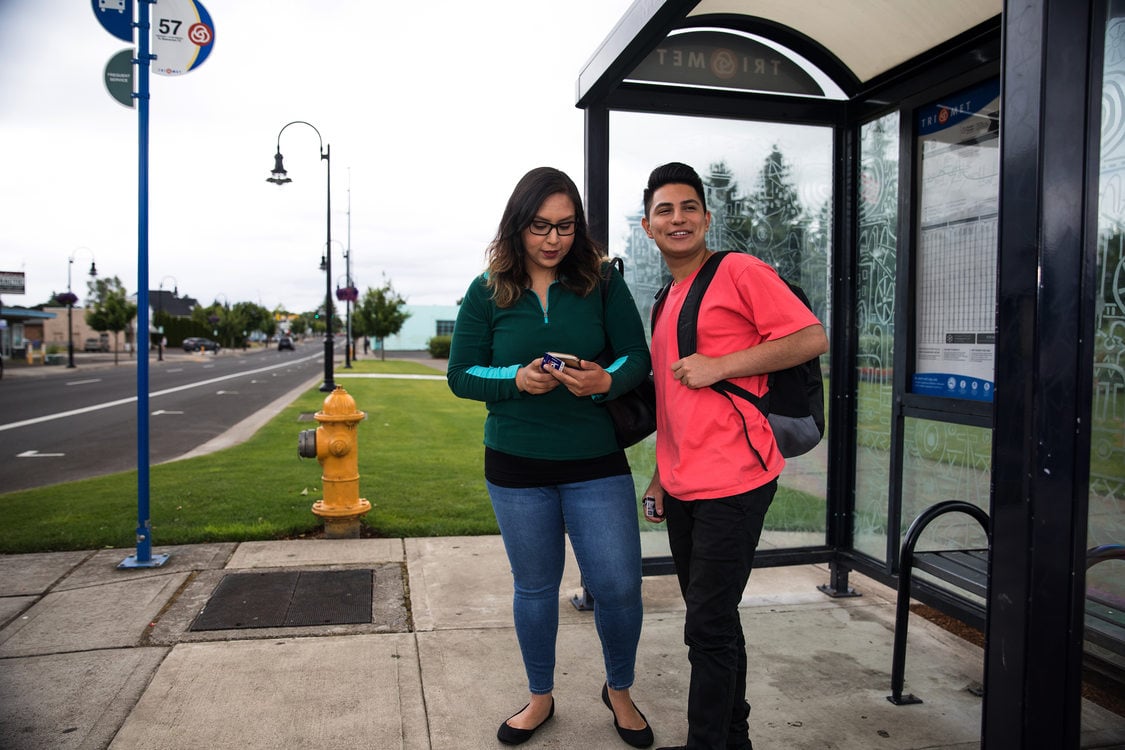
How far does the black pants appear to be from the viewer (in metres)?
2.27

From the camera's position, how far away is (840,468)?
441 cm

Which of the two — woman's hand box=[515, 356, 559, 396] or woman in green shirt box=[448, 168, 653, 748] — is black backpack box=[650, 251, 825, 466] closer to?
woman in green shirt box=[448, 168, 653, 748]

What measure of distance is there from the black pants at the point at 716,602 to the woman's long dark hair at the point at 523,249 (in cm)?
89

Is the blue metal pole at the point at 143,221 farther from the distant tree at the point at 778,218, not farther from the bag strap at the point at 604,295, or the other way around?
the distant tree at the point at 778,218

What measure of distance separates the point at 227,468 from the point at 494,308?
699cm

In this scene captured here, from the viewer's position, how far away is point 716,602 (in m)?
2.29

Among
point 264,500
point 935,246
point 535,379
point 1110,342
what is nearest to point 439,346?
point 264,500

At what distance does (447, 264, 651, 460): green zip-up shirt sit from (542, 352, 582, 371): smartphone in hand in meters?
0.18

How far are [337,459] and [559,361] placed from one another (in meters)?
3.50

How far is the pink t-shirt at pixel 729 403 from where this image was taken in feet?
7.61

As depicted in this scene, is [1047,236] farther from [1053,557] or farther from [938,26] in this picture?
[938,26]

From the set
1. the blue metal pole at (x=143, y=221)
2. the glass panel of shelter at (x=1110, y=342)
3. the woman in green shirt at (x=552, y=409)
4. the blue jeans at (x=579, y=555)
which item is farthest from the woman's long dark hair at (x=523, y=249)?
the blue metal pole at (x=143, y=221)

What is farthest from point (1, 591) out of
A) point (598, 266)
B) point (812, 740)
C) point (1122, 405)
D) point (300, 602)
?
point (1122, 405)

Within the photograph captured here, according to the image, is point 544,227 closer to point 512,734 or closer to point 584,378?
point 584,378
